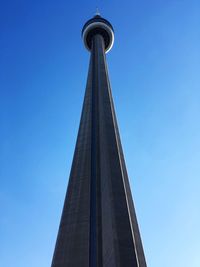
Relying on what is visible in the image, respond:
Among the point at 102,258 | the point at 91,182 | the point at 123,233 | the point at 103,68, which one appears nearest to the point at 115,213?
the point at 123,233

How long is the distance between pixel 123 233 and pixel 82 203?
392 inches

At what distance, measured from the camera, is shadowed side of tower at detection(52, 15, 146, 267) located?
78.5ft

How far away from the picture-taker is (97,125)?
40156 millimetres

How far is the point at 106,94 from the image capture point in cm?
4247

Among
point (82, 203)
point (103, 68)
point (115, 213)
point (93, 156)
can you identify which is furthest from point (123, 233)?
point (103, 68)

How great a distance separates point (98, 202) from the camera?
32.2 m

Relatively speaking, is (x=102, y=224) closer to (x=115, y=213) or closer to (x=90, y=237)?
(x=90, y=237)

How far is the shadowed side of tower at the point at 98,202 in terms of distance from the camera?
23.9 metres

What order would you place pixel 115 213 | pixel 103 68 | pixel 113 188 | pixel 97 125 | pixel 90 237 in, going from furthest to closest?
pixel 103 68 → pixel 97 125 → pixel 90 237 → pixel 113 188 → pixel 115 213

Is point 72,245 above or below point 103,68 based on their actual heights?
below

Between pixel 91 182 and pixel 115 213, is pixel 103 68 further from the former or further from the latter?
pixel 115 213

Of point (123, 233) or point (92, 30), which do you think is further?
point (92, 30)

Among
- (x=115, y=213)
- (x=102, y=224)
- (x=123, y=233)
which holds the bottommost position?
(x=123, y=233)

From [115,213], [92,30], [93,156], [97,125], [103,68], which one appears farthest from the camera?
[92,30]
